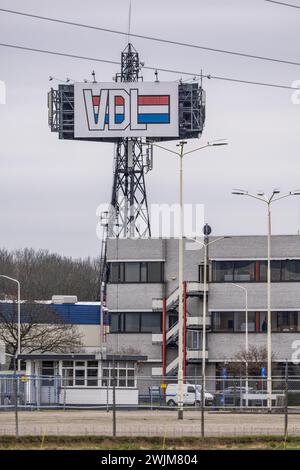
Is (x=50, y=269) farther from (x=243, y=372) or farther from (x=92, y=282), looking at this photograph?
(x=243, y=372)

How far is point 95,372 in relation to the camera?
8075 cm

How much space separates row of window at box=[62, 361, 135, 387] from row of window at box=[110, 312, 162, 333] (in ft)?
121

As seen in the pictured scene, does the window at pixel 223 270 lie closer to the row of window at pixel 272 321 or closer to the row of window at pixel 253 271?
the row of window at pixel 253 271

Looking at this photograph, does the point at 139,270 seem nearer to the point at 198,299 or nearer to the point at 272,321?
the point at 198,299

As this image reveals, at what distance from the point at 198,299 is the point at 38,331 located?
15520 mm

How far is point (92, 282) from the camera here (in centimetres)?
18225

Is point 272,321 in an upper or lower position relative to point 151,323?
upper

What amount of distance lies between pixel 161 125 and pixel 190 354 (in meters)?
23.7

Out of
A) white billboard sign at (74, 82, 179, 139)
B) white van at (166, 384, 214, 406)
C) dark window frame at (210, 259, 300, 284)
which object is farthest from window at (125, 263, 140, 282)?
white van at (166, 384, 214, 406)

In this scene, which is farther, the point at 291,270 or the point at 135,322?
the point at 135,322

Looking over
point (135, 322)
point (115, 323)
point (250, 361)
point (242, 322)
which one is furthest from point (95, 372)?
point (135, 322)

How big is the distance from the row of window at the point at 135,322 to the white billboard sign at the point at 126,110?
1689 cm

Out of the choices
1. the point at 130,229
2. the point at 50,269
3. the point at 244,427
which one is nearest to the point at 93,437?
the point at 244,427

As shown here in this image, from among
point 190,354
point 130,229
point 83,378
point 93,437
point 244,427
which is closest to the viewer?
point 93,437
